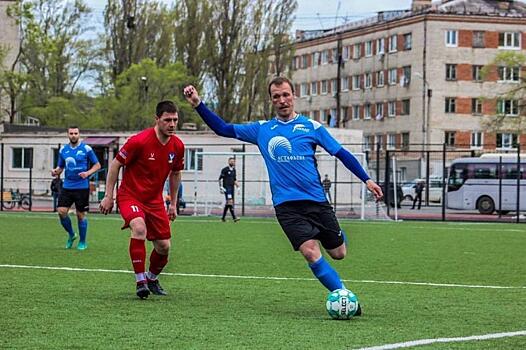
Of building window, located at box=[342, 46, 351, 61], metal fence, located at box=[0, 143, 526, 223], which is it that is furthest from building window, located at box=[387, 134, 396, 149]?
metal fence, located at box=[0, 143, 526, 223]

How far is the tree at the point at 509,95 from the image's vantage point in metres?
66.5

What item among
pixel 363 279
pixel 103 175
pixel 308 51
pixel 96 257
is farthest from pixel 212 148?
pixel 308 51

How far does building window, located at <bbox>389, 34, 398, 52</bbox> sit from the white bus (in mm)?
36573

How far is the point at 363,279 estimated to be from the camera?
13305 mm

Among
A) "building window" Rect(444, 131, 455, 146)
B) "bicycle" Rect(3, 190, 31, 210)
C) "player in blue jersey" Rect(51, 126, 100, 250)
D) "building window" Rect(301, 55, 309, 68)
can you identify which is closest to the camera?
"player in blue jersey" Rect(51, 126, 100, 250)

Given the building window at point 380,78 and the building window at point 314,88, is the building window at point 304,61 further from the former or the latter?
the building window at point 380,78

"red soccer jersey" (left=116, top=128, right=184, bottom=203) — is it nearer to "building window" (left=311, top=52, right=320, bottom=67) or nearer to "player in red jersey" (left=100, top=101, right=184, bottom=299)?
"player in red jersey" (left=100, top=101, right=184, bottom=299)

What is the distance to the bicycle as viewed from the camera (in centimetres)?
4275

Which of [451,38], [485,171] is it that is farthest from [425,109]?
[485,171]

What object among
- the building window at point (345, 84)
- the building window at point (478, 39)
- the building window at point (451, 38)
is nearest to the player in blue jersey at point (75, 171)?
the building window at point (451, 38)

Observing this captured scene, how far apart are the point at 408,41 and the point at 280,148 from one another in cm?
7537

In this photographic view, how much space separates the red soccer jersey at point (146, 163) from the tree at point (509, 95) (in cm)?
5438

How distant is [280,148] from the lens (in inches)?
378

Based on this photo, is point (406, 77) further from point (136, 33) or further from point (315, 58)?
point (136, 33)
